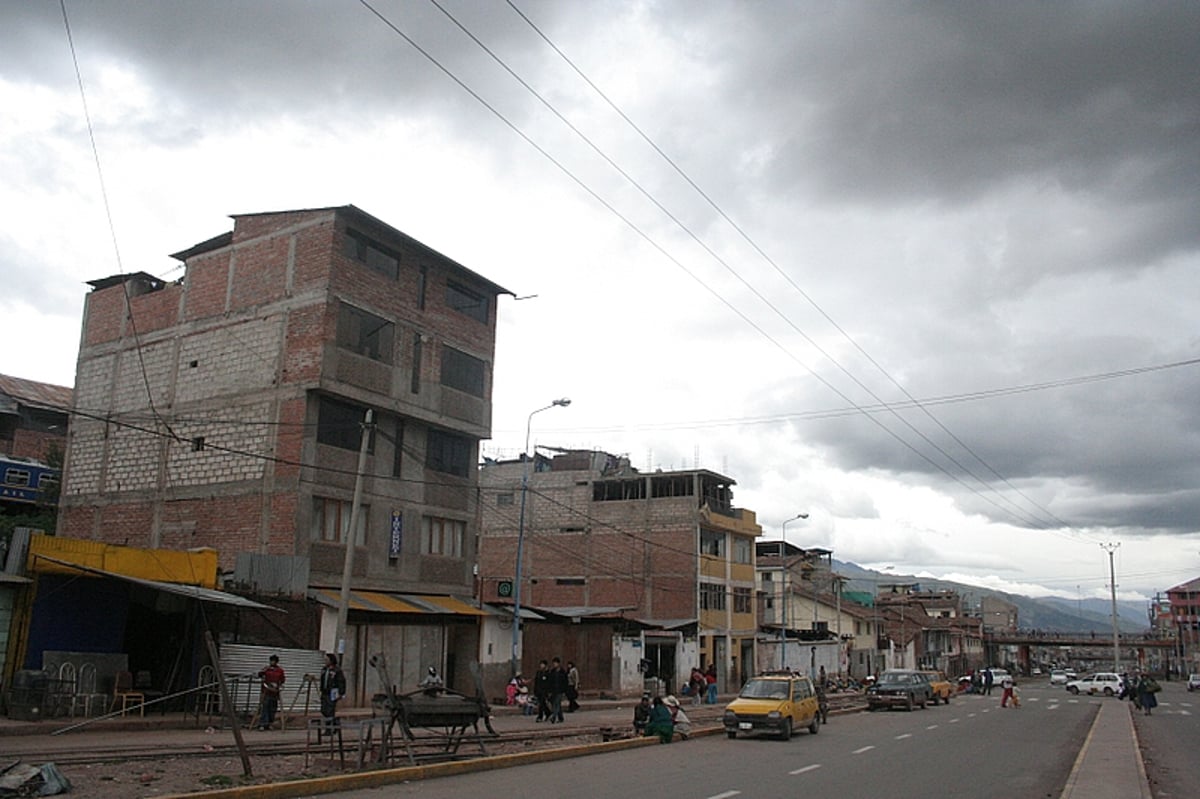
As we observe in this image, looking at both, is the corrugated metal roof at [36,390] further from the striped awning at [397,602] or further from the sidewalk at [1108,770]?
the sidewalk at [1108,770]

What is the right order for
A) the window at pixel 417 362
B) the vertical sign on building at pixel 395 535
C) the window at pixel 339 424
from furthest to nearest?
the window at pixel 417 362 < the vertical sign on building at pixel 395 535 < the window at pixel 339 424

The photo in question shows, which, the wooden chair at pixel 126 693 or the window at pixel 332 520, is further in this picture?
the window at pixel 332 520

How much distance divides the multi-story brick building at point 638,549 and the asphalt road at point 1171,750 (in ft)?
76.0

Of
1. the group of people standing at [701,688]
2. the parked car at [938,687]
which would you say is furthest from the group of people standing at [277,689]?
the parked car at [938,687]

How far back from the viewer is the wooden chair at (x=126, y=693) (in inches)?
893

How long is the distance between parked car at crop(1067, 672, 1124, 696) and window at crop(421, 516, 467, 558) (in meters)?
41.3

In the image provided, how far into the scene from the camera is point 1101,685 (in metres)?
58.9

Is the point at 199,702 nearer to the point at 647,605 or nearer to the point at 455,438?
the point at 455,438

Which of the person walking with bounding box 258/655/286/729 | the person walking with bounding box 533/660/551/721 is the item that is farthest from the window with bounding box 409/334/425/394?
the person walking with bounding box 258/655/286/729

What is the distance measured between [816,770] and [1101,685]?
49.9 metres

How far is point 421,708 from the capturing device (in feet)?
53.7

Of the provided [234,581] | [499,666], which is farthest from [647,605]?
[234,581]

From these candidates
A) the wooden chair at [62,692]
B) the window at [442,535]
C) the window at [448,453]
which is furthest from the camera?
the window at [448,453]

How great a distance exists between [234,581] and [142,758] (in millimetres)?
13524
